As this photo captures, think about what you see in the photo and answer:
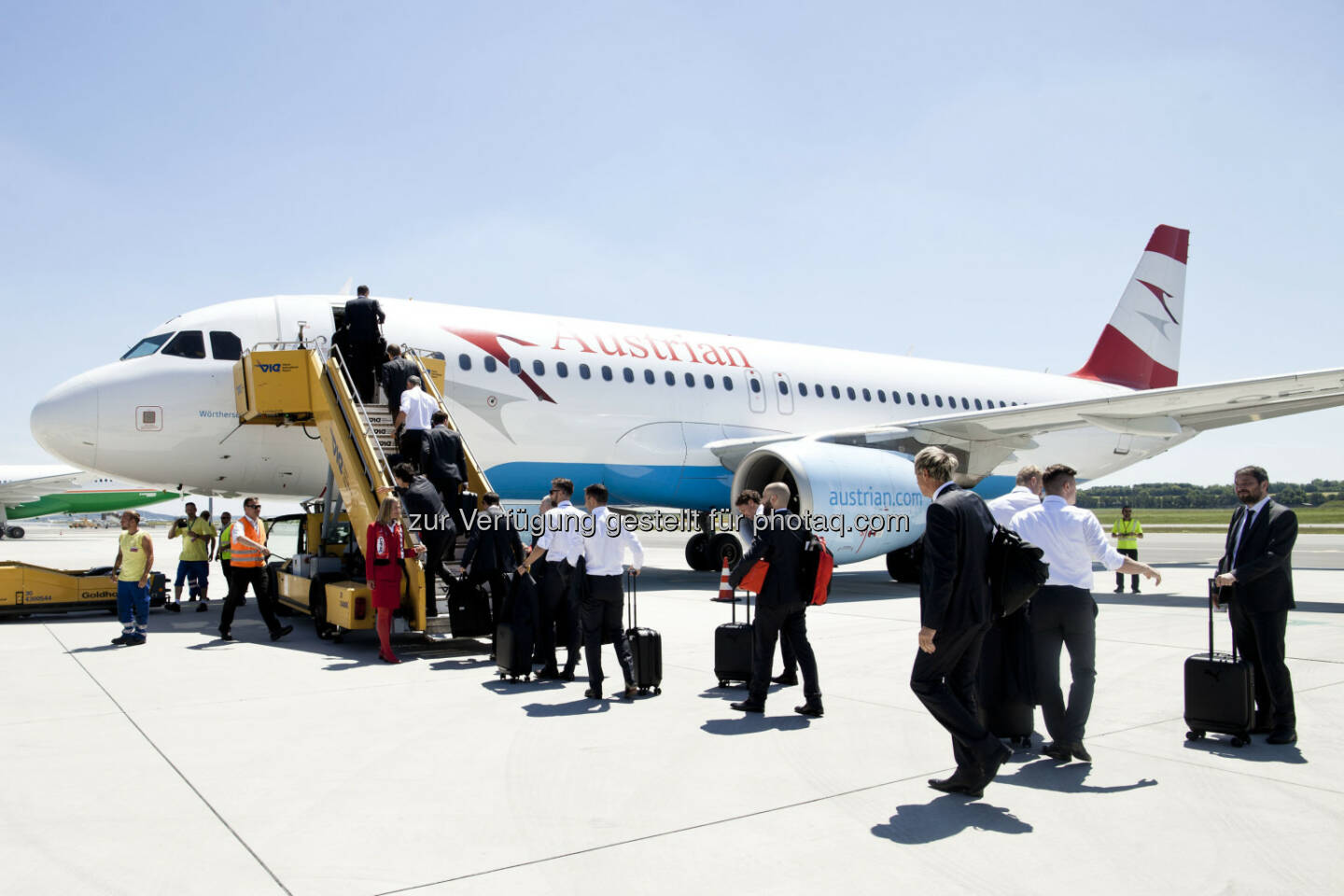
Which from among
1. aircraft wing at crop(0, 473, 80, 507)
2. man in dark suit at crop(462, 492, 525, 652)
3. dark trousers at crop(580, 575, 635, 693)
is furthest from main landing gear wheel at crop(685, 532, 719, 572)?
aircraft wing at crop(0, 473, 80, 507)

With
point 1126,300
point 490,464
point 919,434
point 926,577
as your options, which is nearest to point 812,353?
point 919,434

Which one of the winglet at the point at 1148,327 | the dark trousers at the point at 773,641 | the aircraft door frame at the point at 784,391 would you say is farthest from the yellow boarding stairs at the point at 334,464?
the winglet at the point at 1148,327

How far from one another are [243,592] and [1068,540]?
25.2ft

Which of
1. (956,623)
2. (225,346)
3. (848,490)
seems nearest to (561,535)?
(956,623)

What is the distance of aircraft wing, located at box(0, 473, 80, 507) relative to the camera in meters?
43.5

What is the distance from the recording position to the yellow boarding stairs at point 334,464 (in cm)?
836

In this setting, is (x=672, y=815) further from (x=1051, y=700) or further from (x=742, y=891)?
(x=1051, y=700)

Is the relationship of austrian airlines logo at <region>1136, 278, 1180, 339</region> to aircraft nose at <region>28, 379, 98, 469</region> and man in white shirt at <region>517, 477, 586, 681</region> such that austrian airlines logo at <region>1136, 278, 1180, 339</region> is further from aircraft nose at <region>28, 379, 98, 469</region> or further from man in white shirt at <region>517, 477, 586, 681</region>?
aircraft nose at <region>28, 379, 98, 469</region>

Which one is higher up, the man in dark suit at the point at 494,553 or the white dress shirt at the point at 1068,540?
the white dress shirt at the point at 1068,540

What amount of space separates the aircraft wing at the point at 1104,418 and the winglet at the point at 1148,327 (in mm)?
6018

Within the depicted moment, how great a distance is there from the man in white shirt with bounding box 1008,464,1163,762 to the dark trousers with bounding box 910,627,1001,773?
31.7 inches

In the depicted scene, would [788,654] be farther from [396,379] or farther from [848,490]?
[848,490]

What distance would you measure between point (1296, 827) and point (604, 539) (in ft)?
13.4

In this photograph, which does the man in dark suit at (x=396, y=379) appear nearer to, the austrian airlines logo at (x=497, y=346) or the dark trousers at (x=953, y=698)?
the austrian airlines logo at (x=497, y=346)
